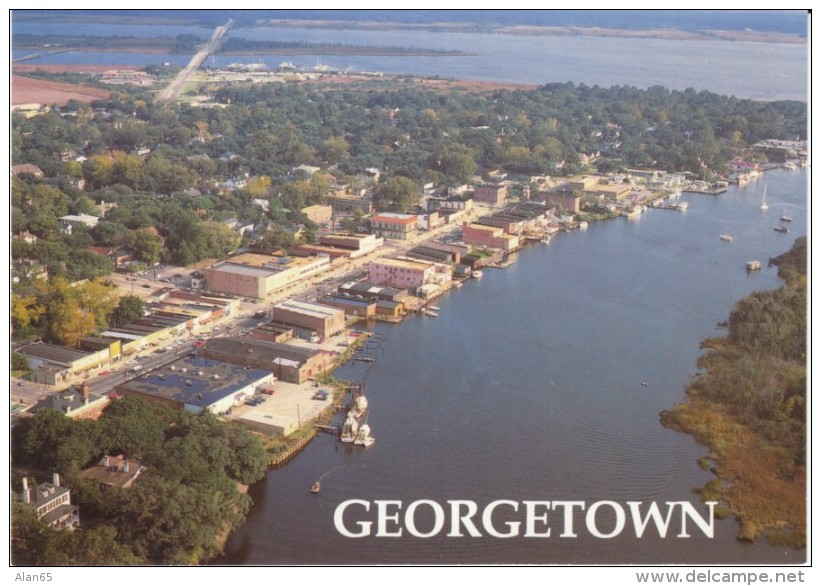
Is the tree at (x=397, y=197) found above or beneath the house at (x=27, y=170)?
beneath

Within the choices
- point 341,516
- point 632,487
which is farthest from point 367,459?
point 632,487

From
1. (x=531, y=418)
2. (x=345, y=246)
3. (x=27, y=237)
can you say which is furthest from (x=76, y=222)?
(x=531, y=418)

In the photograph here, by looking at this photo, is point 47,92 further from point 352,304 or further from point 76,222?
point 352,304

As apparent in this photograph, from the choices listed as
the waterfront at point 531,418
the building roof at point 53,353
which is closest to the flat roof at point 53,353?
the building roof at point 53,353

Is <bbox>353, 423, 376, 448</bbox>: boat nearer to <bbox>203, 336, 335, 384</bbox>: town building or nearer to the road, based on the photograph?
<bbox>203, 336, 335, 384</bbox>: town building

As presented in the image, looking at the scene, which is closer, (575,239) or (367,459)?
(367,459)

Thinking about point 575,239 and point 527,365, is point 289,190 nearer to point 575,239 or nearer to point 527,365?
point 575,239

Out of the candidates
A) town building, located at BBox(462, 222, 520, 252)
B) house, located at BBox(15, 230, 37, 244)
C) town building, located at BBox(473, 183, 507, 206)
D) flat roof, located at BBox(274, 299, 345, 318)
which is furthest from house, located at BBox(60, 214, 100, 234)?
town building, located at BBox(473, 183, 507, 206)

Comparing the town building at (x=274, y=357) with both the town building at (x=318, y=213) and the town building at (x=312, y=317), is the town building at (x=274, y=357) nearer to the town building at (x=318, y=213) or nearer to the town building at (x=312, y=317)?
the town building at (x=312, y=317)
